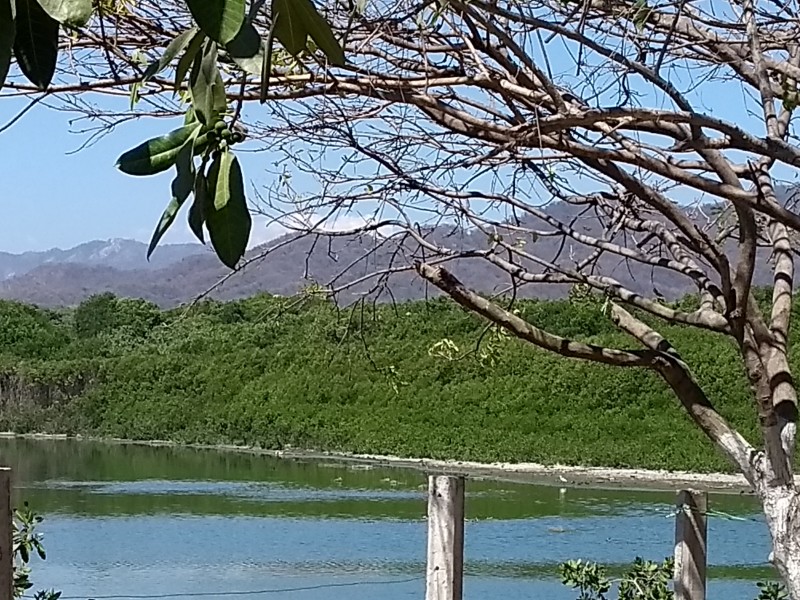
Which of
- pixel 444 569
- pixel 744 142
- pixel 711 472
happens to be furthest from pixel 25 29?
pixel 711 472

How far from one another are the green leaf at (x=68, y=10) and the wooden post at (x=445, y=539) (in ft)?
6.65

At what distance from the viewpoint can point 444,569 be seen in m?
2.74

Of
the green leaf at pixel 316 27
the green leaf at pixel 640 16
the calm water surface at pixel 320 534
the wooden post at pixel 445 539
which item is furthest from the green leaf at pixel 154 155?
the calm water surface at pixel 320 534

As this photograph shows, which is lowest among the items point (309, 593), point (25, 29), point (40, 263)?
point (309, 593)

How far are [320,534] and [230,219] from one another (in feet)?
20.1

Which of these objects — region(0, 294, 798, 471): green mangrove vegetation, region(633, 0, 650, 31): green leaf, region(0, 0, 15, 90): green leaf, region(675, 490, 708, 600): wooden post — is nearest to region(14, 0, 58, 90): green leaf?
region(0, 0, 15, 90): green leaf

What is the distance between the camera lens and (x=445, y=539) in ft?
8.98

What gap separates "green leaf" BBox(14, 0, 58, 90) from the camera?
829 millimetres

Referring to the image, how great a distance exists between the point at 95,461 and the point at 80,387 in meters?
2.69

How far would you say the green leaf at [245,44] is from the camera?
2.57ft

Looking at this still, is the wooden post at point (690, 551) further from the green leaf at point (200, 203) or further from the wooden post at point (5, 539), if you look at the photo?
the green leaf at point (200, 203)

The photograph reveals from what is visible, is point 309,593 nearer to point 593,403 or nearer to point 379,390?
point 593,403

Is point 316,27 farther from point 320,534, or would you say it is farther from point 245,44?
point 320,534

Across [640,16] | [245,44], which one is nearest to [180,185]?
[245,44]
